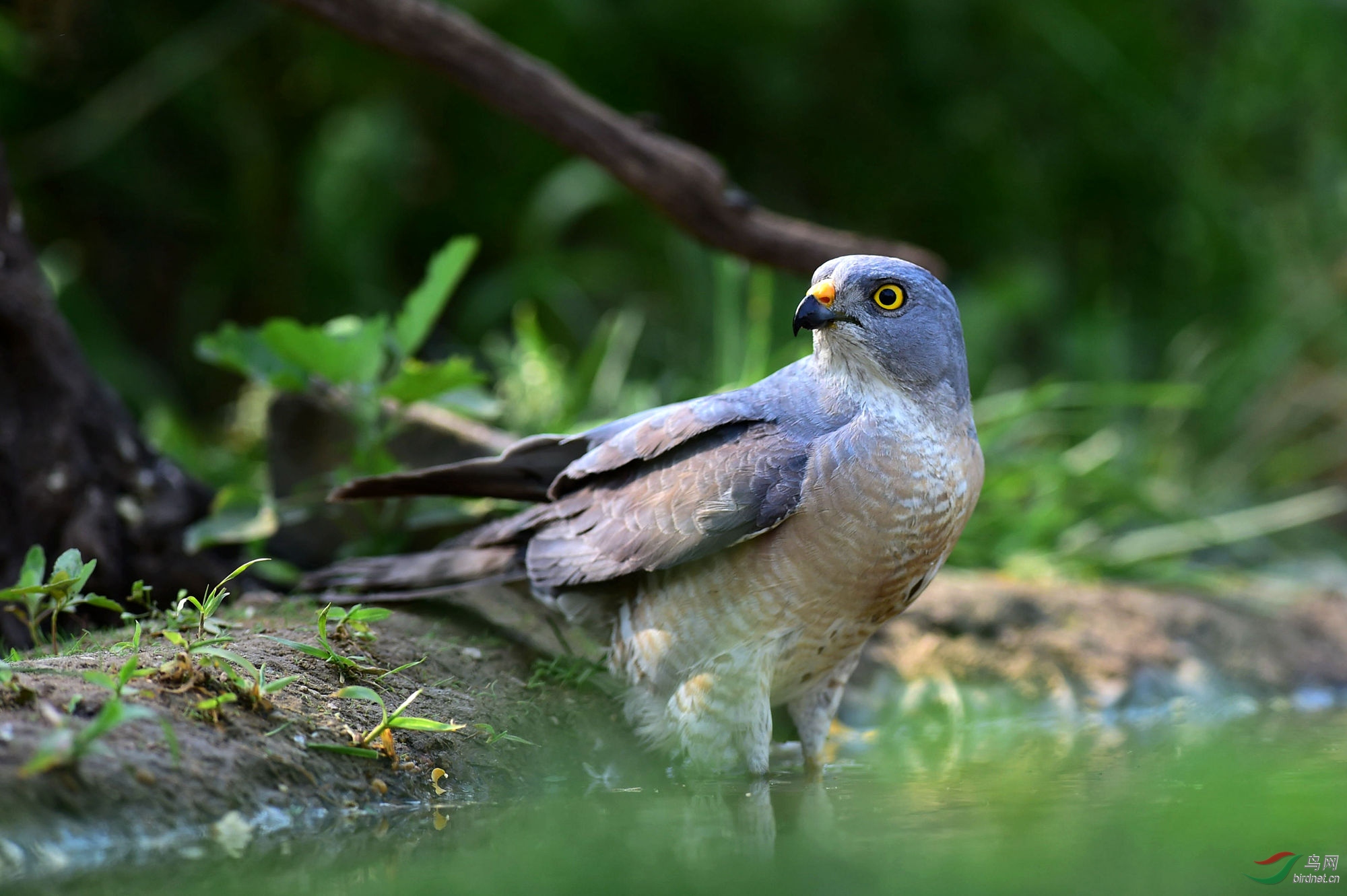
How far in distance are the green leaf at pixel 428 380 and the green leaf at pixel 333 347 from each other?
0.09 m

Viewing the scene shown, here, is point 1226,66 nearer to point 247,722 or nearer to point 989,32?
point 989,32

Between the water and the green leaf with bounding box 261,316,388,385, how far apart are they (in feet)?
4.55

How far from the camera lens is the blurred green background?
642cm

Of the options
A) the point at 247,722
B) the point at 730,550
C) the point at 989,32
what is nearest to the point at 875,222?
the point at 989,32

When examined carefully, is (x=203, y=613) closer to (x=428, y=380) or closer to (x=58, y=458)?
(x=428, y=380)

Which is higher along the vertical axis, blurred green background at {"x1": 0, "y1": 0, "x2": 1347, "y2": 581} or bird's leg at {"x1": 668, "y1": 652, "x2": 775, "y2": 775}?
blurred green background at {"x1": 0, "y1": 0, "x2": 1347, "y2": 581}

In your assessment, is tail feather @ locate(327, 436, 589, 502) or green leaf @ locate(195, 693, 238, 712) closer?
green leaf @ locate(195, 693, 238, 712)

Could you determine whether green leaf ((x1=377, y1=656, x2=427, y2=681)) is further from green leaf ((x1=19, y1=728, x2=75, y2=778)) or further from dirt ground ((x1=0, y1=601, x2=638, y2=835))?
green leaf ((x1=19, y1=728, x2=75, y2=778))

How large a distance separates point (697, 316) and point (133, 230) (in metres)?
3.97

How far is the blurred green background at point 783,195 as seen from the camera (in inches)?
253

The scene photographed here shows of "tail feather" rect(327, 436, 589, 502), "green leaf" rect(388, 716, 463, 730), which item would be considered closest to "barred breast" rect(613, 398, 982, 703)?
"tail feather" rect(327, 436, 589, 502)

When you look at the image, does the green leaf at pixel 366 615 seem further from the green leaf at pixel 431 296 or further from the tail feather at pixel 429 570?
the green leaf at pixel 431 296

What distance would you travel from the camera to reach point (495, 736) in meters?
2.49

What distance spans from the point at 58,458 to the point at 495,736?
167cm
